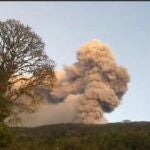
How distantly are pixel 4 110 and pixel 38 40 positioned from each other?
17088 mm

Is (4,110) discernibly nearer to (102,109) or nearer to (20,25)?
(20,25)

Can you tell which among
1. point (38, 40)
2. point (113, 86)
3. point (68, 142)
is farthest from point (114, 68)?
point (68, 142)

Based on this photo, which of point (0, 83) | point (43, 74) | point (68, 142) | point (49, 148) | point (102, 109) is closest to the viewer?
point (49, 148)

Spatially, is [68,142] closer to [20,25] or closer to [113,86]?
[20,25]

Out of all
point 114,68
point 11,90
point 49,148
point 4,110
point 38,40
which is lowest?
point 49,148

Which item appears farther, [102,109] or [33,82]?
[102,109]

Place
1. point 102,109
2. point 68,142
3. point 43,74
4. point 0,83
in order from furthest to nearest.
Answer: point 102,109 < point 43,74 < point 0,83 < point 68,142

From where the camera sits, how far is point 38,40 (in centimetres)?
5831

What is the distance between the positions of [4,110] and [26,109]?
12358 mm

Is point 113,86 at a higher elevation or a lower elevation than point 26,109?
higher

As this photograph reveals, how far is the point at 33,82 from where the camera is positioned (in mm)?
56375

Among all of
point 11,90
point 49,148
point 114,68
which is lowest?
point 49,148

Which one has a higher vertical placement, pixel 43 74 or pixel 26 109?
pixel 43 74

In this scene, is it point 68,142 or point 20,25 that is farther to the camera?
point 20,25
